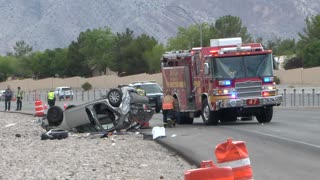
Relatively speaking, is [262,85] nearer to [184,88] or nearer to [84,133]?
[184,88]

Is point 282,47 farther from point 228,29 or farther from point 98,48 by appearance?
point 98,48

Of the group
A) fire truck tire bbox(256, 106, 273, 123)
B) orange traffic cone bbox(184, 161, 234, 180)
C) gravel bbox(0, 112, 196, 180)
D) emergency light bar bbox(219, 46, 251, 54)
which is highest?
emergency light bar bbox(219, 46, 251, 54)

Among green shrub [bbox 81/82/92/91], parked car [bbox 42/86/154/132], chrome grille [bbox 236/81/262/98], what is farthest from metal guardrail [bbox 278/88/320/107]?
green shrub [bbox 81/82/92/91]

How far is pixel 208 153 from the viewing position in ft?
58.8

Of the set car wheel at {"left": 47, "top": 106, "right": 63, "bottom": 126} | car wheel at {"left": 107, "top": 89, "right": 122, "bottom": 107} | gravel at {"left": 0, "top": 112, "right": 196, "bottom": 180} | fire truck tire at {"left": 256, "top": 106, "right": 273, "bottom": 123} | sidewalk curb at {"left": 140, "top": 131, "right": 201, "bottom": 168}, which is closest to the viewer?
gravel at {"left": 0, "top": 112, "right": 196, "bottom": 180}

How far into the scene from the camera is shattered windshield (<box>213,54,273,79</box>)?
90.5ft

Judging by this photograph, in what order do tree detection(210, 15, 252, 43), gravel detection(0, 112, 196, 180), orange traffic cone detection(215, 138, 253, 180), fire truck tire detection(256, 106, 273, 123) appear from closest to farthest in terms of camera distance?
orange traffic cone detection(215, 138, 253, 180) → gravel detection(0, 112, 196, 180) → fire truck tire detection(256, 106, 273, 123) → tree detection(210, 15, 252, 43)

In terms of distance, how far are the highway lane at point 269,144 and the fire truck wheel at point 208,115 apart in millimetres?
453

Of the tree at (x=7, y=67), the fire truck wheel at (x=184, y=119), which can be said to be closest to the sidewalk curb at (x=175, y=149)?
the fire truck wheel at (x=184, y=119)

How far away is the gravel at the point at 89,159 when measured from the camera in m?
14.8

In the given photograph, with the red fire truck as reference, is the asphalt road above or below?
below

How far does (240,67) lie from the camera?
27.7 m

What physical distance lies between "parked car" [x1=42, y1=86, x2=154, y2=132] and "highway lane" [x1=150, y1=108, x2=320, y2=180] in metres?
1.49

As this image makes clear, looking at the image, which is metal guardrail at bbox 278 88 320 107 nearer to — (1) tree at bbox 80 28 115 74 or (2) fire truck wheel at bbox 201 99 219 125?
(2) fire truck wheel at bbox 201 99 219 125
